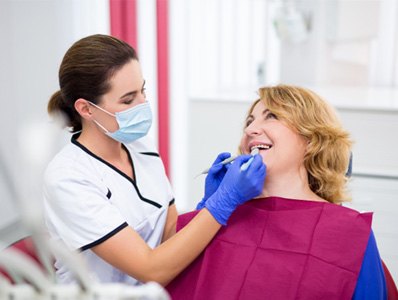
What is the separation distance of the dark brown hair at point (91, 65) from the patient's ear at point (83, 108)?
0.01 meters

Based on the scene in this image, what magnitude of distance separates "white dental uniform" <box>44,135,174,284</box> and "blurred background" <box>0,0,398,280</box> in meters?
1.01

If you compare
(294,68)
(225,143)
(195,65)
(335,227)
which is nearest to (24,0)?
(195,65)

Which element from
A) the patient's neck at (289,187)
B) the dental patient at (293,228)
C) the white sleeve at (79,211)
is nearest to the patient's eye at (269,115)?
the dental patient at (293,228)

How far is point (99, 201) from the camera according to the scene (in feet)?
3.89

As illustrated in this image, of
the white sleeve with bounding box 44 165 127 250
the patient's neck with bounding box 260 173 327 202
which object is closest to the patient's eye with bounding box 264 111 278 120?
the patient's neck with bounding box 260 173 327 202

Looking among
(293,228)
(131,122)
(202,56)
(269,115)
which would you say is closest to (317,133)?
(269,115)

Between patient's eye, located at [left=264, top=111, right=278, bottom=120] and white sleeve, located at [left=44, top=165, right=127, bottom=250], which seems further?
patient's eye, located at [left=264, top=111, right=278, bottom=120]

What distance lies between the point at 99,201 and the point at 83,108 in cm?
26

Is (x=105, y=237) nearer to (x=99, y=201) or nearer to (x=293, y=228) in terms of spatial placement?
(x=99, y=201)

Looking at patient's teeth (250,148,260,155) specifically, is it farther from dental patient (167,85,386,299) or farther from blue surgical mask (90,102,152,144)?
blue surgical mask (90,102,152,144)

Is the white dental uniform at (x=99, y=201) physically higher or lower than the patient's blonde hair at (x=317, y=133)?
lower

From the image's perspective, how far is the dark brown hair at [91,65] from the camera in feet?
4.04

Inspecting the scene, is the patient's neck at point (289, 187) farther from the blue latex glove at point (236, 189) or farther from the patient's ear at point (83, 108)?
the patient's ear at point (83, 108)

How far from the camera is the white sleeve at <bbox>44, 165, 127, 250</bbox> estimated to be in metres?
1.16
